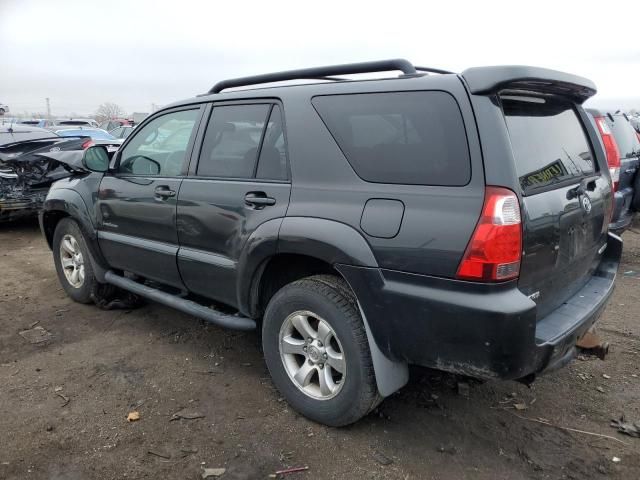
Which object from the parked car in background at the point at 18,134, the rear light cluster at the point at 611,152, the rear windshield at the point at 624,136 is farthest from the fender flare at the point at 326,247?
the parked car in background at the point at 18,134

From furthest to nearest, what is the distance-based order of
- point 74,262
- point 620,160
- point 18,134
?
point 18,134 → point 620,160 → point 74,262

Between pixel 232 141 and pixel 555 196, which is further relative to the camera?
pixel 232 141

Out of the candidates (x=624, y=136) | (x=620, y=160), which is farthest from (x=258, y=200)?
(x=624, y=136)

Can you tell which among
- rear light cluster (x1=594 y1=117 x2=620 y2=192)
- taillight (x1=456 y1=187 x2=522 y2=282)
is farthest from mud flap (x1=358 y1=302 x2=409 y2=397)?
rear light cluster (x1=594 y1=117 x2=620 y2=192)

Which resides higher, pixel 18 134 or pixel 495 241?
pixel 18 134

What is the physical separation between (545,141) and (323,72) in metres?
1.25

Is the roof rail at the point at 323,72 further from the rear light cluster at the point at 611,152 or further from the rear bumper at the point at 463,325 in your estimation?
the rear light cluster at the point at 611,152

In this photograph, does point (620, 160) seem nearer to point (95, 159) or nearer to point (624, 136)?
point (624, 136)

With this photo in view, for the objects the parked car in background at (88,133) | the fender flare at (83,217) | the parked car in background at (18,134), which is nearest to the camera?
the fender flare at (83,217)

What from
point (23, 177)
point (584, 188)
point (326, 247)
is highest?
point (584, 188)

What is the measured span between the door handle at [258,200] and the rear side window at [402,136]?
20.7 inches

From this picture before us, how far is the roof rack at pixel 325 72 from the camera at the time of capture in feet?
8.78

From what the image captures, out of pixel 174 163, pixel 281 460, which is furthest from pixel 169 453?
pixel 174 163

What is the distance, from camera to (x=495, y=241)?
2168mm
